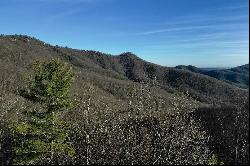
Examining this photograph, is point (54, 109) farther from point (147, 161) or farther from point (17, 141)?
point (17, 141)

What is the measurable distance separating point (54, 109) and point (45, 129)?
1.70m

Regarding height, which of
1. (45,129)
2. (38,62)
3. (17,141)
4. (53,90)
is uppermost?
(38,62)

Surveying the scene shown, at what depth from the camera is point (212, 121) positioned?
88438 mm

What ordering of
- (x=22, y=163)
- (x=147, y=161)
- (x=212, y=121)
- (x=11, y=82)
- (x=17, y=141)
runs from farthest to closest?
(x=11, y=82) < (x=212, y=121) < (x=17, y=141) < (x=22, y=163) < (x=147, y=161)

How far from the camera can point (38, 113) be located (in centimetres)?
3334

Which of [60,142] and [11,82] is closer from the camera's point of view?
[60,142]

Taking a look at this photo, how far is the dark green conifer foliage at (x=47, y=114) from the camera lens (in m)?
32.4

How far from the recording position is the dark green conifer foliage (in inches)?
1276

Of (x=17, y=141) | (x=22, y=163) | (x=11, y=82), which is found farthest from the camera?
(x=11, y=82)

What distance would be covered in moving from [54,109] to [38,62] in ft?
13.3

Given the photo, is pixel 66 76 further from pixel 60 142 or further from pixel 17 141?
pixel 17 141

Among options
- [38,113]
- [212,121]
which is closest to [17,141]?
[38,113]

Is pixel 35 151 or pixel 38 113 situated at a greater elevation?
pixel 38 113

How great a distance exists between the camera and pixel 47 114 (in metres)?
33.0
